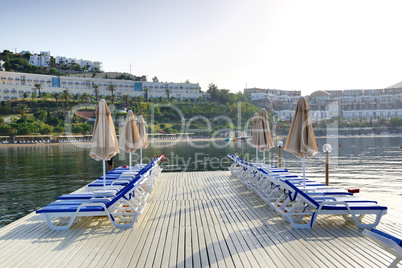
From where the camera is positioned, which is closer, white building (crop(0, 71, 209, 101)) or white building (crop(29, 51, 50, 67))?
white building (crop(0, 71, 209, 101))

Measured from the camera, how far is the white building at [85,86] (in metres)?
83.3

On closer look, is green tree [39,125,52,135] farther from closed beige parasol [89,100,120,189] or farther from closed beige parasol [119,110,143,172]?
closed beige parasol [89,100,120,189]

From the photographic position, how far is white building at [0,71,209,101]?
83312mm

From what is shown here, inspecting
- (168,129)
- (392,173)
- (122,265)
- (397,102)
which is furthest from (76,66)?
(397,102)

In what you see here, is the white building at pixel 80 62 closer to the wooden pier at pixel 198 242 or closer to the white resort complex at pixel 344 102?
the white resort complex at pixel 344 102

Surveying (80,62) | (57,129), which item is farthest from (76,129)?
(80,62)

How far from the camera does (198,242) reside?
15.6 feet

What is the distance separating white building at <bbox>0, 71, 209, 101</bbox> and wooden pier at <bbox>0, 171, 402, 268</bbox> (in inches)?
3519

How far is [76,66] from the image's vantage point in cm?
11850

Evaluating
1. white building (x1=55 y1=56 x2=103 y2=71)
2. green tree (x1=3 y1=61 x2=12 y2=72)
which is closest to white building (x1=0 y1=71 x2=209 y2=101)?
green tree (x1=3 y1=61 x2=12 y2=72)

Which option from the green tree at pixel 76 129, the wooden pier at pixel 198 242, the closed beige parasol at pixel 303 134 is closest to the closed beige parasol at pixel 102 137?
the wooden pier at pixel 198 242

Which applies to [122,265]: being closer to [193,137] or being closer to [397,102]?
[193,137]

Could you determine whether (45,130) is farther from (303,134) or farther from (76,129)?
(303,134)

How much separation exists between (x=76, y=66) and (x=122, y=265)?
127179mm
